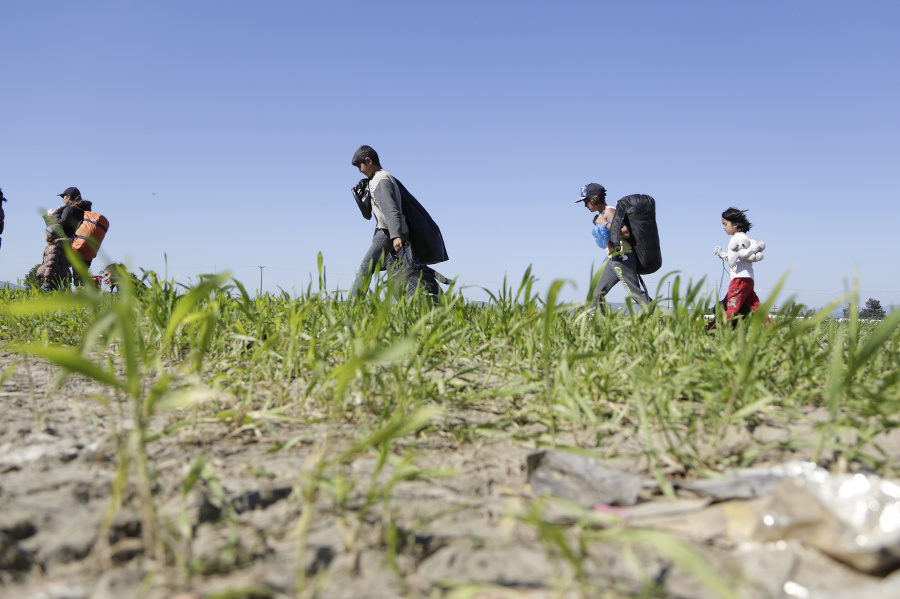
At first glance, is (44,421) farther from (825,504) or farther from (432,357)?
(825,504)

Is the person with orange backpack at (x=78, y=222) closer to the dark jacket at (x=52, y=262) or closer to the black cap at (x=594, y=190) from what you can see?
the dark jacket at (x=52, y=262)

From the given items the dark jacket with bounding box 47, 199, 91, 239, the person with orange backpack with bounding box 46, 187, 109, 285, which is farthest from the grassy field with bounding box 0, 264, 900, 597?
the dark jacket with bounding box 47, 199, 91, 239

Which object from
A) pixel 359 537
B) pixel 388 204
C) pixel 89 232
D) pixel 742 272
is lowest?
pixel 359 537

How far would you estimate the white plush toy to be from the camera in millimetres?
6520

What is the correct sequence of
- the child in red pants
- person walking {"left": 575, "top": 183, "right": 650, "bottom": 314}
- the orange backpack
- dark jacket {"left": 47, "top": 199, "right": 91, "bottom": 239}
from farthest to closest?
dark jacket {"left": 47, "top": 199, "right": 91, "bottom": 239} → the orange backpack → the child in red pants → person walking {"left": 575, "top": 183, "right": 650, "bottom": 314}

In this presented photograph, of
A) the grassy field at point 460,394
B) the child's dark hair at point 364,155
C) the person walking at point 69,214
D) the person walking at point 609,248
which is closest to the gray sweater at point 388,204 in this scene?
the child's dark hair at point 364,155

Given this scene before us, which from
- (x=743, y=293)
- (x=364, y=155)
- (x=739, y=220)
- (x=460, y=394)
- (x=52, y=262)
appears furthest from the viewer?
(x=52, y=262)

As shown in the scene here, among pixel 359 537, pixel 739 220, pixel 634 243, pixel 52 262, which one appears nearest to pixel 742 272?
pixel 739 220

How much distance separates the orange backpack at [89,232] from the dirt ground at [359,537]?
705 centimetres

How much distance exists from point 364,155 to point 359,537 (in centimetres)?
477

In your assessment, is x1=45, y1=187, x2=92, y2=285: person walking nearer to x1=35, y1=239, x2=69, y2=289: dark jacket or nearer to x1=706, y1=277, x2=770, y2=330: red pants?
x1=35, y1=239, x2=69, y2=289: dark jacket

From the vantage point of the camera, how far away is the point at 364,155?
5.52 m

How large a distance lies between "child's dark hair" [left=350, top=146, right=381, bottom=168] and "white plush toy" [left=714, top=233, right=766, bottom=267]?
4102mm

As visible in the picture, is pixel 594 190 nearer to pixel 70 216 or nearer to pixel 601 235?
pixel 601 235
